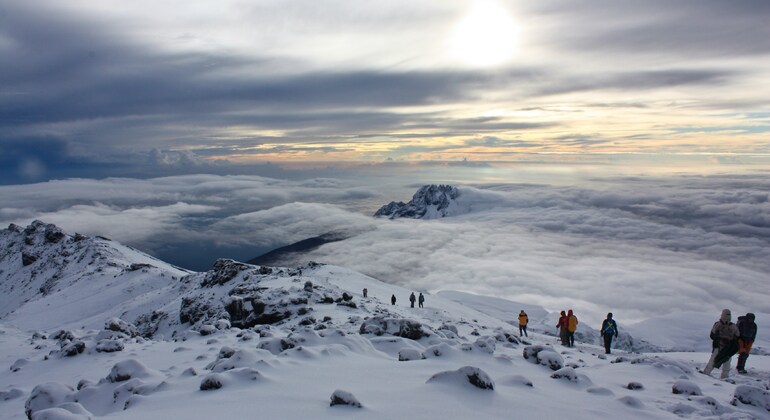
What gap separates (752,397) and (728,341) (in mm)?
5059

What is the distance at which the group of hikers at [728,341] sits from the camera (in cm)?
1168

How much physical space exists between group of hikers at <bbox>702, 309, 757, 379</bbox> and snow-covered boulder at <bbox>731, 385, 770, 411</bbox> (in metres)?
4.19

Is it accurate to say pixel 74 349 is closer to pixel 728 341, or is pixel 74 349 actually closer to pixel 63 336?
pixel 63 336

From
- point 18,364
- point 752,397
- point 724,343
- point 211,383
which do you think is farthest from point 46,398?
point 724,343

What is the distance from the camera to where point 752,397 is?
7.69 m

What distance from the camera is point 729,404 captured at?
7629 millimetres

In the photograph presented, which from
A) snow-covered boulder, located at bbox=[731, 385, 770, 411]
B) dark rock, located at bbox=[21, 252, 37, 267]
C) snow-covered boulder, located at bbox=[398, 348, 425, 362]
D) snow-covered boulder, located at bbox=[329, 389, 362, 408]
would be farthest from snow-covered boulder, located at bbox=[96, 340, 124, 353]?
dark rock, located at bbox=[21, 252, 37, 267]

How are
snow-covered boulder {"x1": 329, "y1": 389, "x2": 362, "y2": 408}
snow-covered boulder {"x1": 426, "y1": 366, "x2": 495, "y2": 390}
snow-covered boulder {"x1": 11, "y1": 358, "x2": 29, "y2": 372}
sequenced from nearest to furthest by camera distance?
snow-covered boulder {"x1": 329, "y1": 389, "x2": 362, "y2": 408} < snow-covered boulder {"x1": 426, "y1": 366, "x2": 495, "y2": 390} < snow-covered boulder {"x1": 11, "y1": 358, "x2": 29, "y2": 372}

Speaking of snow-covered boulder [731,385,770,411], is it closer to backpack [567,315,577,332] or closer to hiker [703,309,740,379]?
hiker [703,309,740,379]

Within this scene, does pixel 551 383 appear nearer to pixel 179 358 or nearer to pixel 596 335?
pixel 179 358

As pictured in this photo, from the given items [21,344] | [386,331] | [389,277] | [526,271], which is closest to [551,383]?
[386,331]

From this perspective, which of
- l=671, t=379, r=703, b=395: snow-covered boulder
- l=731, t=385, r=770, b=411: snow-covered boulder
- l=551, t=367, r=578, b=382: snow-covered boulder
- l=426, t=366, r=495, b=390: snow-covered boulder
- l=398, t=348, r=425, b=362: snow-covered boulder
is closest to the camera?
l=426, t=366, r=495, b=390: snow-covered boulder

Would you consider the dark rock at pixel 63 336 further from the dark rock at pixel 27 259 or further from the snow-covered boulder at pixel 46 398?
the dark rock at pixel 27 259

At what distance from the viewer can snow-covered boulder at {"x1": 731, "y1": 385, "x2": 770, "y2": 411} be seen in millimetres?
7546
